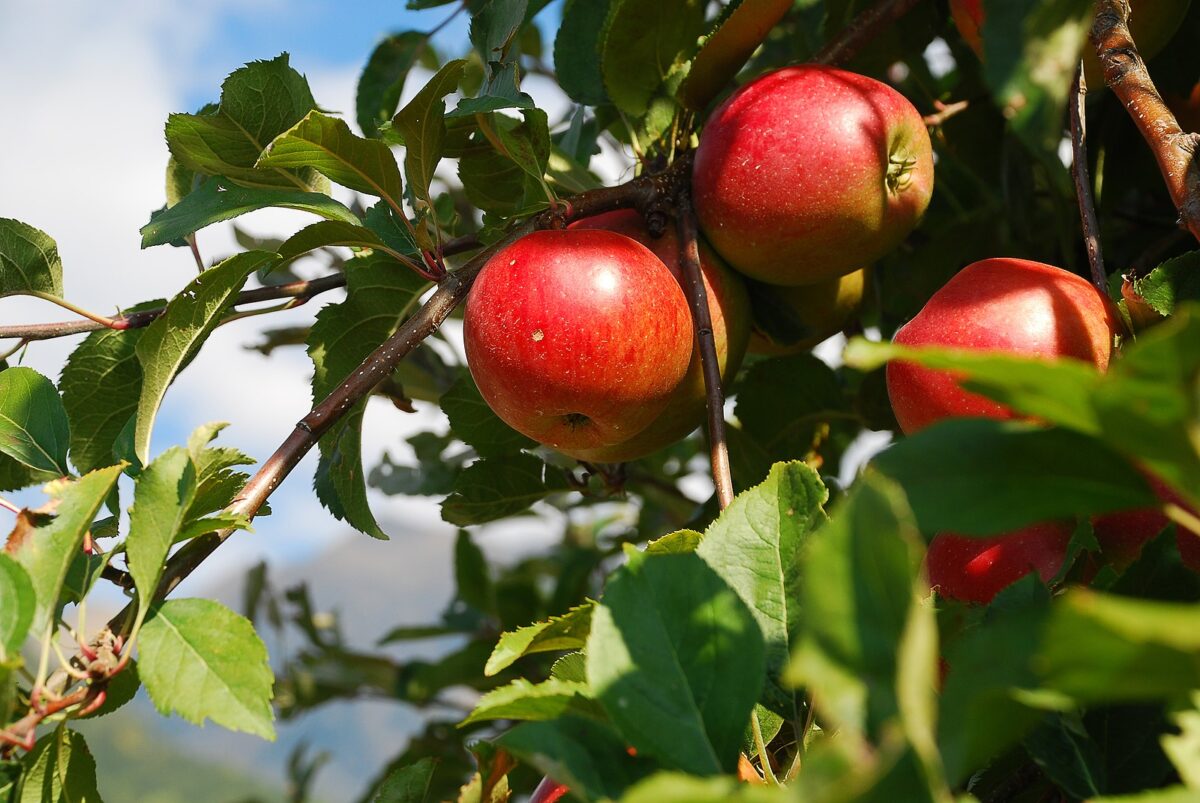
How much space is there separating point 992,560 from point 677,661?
1.18ft

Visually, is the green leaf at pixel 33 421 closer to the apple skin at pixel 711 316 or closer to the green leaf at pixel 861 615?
the apple skin at pixel 711 316

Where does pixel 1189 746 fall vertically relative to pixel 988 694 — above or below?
below

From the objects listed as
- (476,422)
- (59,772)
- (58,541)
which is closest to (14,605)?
(58,541)

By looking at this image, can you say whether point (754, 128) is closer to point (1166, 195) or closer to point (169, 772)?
point (1166, 195)

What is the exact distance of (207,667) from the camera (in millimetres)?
645

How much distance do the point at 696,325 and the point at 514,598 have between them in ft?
4.04

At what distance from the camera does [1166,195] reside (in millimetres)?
1374

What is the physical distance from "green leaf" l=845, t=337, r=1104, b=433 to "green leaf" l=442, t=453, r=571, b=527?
90 centimetres

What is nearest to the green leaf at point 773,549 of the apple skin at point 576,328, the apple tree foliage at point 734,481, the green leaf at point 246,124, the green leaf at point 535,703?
the apple tree foliage at point 734,481

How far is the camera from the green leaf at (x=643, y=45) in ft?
3.50

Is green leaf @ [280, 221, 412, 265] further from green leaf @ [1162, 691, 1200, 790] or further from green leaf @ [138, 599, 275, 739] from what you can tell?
green leaf @ [1162, 691, 1200, 790]

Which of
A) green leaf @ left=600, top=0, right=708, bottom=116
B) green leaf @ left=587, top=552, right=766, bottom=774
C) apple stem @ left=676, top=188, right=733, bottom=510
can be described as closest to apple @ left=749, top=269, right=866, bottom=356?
apple stem @ left=676, top=188, right=733, bottom=510

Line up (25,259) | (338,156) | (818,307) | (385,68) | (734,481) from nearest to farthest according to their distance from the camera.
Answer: (338,156)
(25,259)
(818,307)
(734,481)
(385,68)

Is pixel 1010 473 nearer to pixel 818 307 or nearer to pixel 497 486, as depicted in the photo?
pixel 818 307
